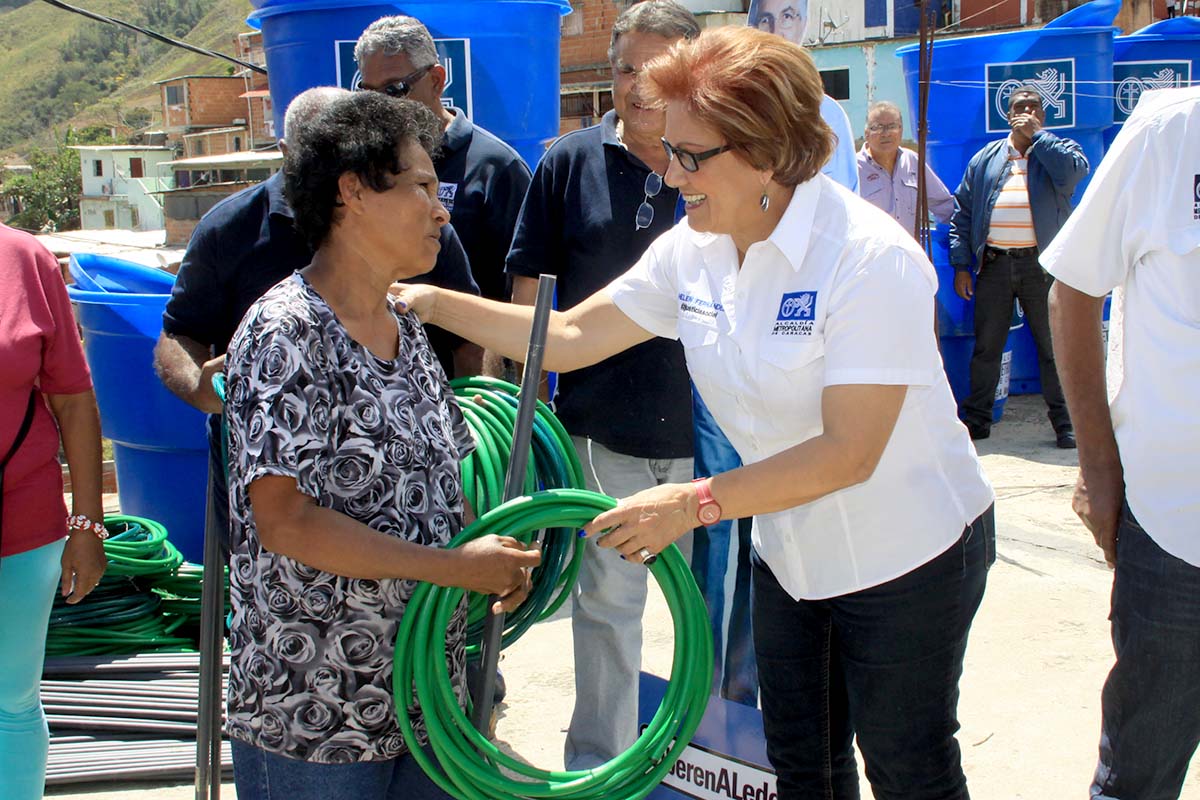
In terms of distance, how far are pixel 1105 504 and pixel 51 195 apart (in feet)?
279

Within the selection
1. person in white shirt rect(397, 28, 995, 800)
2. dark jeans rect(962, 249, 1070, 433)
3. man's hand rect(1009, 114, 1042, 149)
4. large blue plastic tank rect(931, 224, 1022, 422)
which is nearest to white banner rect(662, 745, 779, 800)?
person in white shirt rect(397, 28, 995, 800)

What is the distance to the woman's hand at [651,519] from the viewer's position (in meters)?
2.18

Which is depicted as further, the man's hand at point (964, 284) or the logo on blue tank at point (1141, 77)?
the logo on blue tank at point (1141, 77)

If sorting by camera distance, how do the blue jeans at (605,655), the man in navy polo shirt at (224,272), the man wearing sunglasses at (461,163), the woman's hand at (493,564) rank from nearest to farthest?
the woman's hand at (493,564) → the man in navy polo shirt at (224,272) → the blue jeans at (605,655) → the man wearing sunglasses at (461,163)

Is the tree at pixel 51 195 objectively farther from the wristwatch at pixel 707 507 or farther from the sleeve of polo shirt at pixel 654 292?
the wristwatch at pixel 707 507

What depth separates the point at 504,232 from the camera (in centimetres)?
378

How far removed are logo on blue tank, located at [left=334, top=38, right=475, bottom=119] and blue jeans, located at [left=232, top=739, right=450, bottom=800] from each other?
13.6 feet

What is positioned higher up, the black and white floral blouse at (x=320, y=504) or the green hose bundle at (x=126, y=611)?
the black and white floral blouse at (x=320, y=504)

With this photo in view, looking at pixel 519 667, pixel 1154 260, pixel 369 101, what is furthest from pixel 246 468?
pixel 519 667

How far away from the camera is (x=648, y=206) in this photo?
3.41 m

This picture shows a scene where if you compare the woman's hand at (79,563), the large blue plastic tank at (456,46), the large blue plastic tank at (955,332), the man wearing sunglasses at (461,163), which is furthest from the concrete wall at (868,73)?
the woman's hand at (79,563)

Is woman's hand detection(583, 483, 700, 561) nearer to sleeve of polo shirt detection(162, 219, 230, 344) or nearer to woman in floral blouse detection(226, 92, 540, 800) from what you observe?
woman in floral blouse detection(226, 92, 540, 800)

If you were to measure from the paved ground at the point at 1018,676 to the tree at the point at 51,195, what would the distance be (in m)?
80.8

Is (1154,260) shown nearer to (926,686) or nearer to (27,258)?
(926,686)
